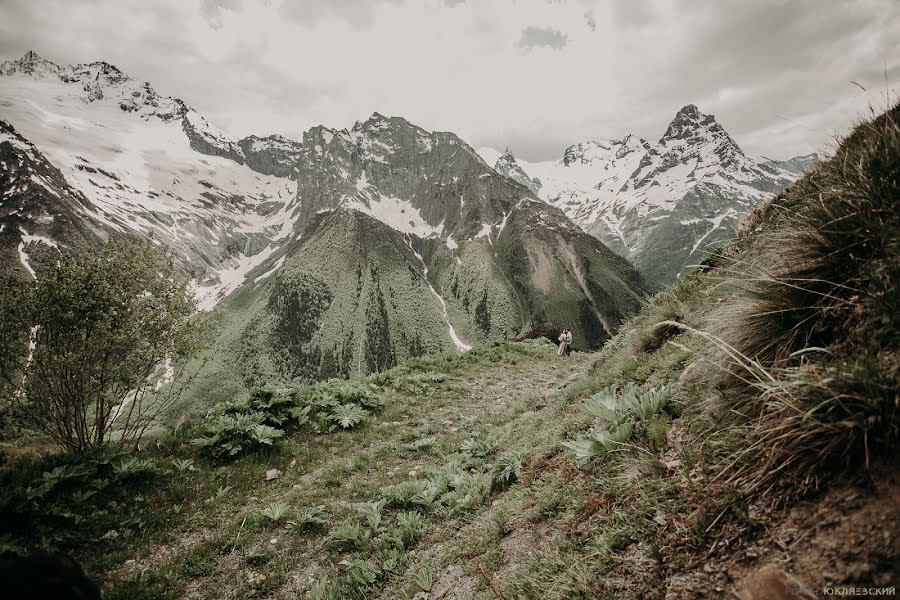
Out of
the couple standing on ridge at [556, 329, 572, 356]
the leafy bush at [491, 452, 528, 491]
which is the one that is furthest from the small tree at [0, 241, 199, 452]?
the couple standing on ridge at [556, 329, 572, 356]

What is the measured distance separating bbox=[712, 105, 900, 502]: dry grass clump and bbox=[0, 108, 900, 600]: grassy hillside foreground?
0.02m

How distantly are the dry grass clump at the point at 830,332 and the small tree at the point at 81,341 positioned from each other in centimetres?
1360

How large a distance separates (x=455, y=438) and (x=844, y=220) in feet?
33.7

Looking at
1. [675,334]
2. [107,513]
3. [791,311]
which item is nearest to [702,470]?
[791,311]

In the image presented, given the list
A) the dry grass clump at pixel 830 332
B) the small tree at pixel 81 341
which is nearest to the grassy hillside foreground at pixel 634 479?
the dry grass clump at pixel 830 332

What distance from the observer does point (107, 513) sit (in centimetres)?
728

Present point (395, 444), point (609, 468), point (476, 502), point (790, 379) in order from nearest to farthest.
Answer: point (790, 379), point (609, 468), point (476, 502), point (395, 444)

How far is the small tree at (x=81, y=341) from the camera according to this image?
33.0 ft

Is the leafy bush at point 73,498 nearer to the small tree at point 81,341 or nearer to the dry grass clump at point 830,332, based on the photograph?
the small tree at point 81,341

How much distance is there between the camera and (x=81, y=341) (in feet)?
34.1

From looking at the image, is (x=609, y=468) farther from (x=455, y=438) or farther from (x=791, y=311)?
(x=455, y=438)

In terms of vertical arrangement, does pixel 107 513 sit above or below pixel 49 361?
below

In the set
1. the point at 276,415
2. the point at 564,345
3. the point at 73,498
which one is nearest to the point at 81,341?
the point at 73,498

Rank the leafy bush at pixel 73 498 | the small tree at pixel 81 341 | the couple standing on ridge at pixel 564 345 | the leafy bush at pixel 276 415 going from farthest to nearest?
the couple standing on ridge at pixel 564 345
the leafy bush at pixel 276 415
the small tree at pixel 81 341
the leafy bush at pixel 73 498
